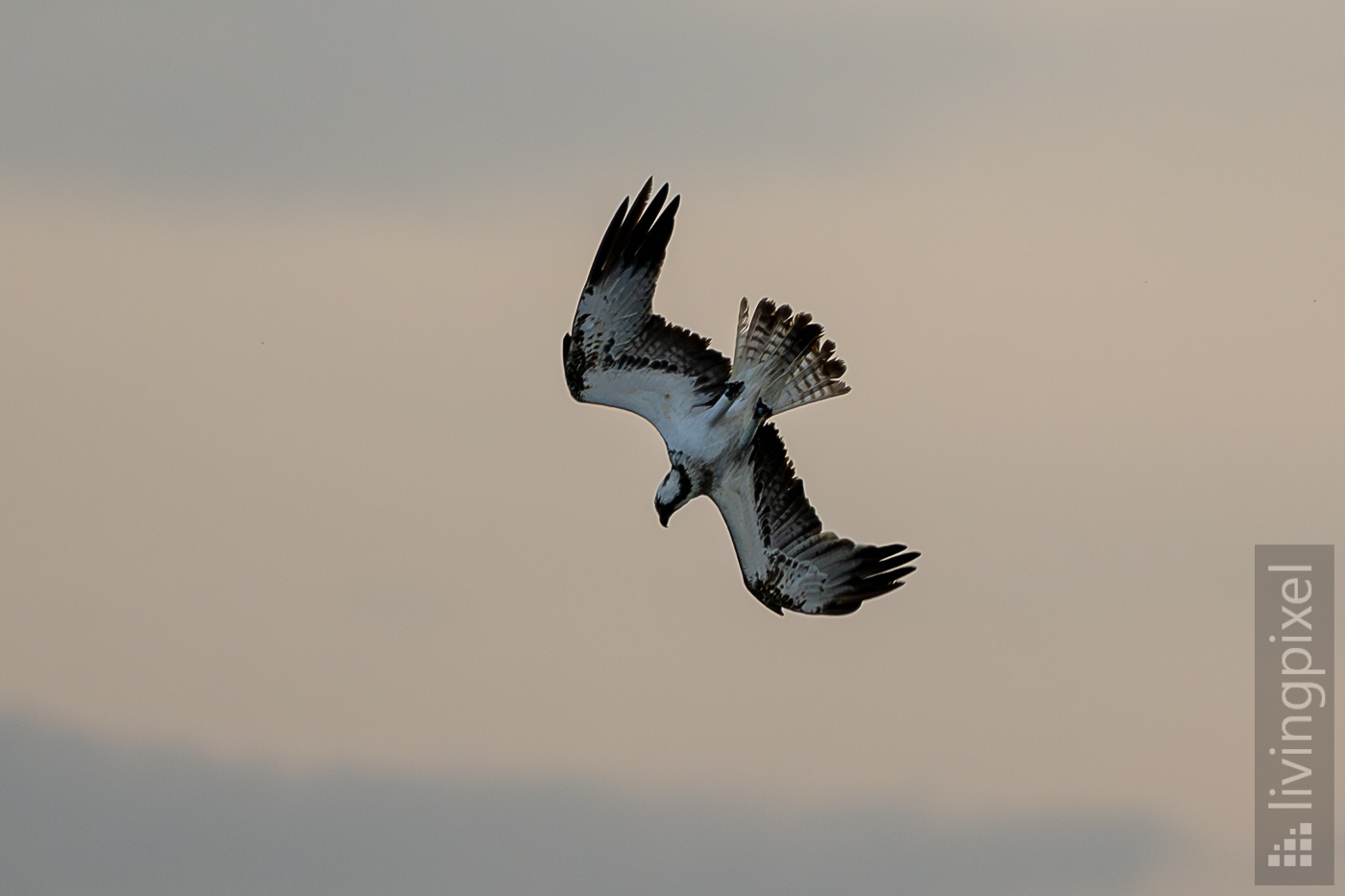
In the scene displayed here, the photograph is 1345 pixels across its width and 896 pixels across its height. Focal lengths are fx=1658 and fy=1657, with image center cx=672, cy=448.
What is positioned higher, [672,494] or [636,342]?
[636,342]

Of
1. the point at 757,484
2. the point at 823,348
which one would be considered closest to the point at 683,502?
the point at 757,484

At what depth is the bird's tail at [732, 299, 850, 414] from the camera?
1700 cm

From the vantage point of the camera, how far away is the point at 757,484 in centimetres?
1762

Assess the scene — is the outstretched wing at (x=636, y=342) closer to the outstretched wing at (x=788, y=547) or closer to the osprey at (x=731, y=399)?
the osprey at (x=731, y=399)

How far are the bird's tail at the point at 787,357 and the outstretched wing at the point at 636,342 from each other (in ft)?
2.08

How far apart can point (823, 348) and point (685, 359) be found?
151 centimetres

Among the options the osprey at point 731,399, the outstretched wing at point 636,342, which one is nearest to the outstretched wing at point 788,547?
the osprey at point 731,399

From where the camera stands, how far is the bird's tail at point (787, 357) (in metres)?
17.0

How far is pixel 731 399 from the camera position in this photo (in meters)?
17.0

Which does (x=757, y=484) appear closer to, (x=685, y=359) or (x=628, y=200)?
(x=685, y=359)

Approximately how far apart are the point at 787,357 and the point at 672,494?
1.91m

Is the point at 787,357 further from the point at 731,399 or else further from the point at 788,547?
the point at 788,547

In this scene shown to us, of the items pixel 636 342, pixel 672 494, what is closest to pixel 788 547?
pixel 672 494

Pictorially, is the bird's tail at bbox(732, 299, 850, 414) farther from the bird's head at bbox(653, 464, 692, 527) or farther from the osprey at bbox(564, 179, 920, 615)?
the bird's head at bbox(653, 464, 692, 527)
